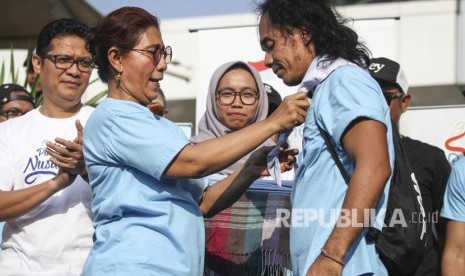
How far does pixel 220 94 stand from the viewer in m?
4.99

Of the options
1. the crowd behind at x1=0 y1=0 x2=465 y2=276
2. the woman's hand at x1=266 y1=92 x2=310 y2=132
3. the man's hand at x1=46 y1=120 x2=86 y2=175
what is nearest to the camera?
the crowd behind at x1=0 y1=0 x2=465 y2=276

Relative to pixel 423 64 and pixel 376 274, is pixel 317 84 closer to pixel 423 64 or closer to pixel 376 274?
pixel 376 274

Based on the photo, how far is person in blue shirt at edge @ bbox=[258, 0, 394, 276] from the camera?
273 centimetres

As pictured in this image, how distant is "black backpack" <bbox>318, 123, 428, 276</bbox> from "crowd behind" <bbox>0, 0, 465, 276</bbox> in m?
0.02

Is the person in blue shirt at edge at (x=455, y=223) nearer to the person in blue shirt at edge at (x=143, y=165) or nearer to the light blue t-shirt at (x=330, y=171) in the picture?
the light blue t-shirt at (x=330, y=171)

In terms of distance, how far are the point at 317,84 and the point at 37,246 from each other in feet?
5.06

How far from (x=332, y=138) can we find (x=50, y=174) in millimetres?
1535

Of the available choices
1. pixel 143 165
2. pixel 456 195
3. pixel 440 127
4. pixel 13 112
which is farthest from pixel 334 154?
pixel 440 127

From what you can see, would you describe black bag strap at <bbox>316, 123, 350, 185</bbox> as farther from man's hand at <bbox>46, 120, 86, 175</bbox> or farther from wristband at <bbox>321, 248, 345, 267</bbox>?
man's hand at <bbox>46, 120, 86, 175</bbox>

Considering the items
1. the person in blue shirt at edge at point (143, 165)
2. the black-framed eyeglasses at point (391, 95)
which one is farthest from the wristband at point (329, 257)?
the black-framed eyeglasses at point (391, 95)

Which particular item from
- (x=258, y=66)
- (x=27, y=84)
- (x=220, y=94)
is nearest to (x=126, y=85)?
(x=220, y=94)

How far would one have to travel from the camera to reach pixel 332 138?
2875mm

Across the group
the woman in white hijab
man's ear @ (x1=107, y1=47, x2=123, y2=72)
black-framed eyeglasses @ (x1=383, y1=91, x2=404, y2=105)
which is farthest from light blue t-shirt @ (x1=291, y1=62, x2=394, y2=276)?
black-framed eyeglasses @ (x1=383, y1=91, x2=404, y2=105)

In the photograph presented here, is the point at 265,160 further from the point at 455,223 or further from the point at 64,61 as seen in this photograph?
the point at 455,223
